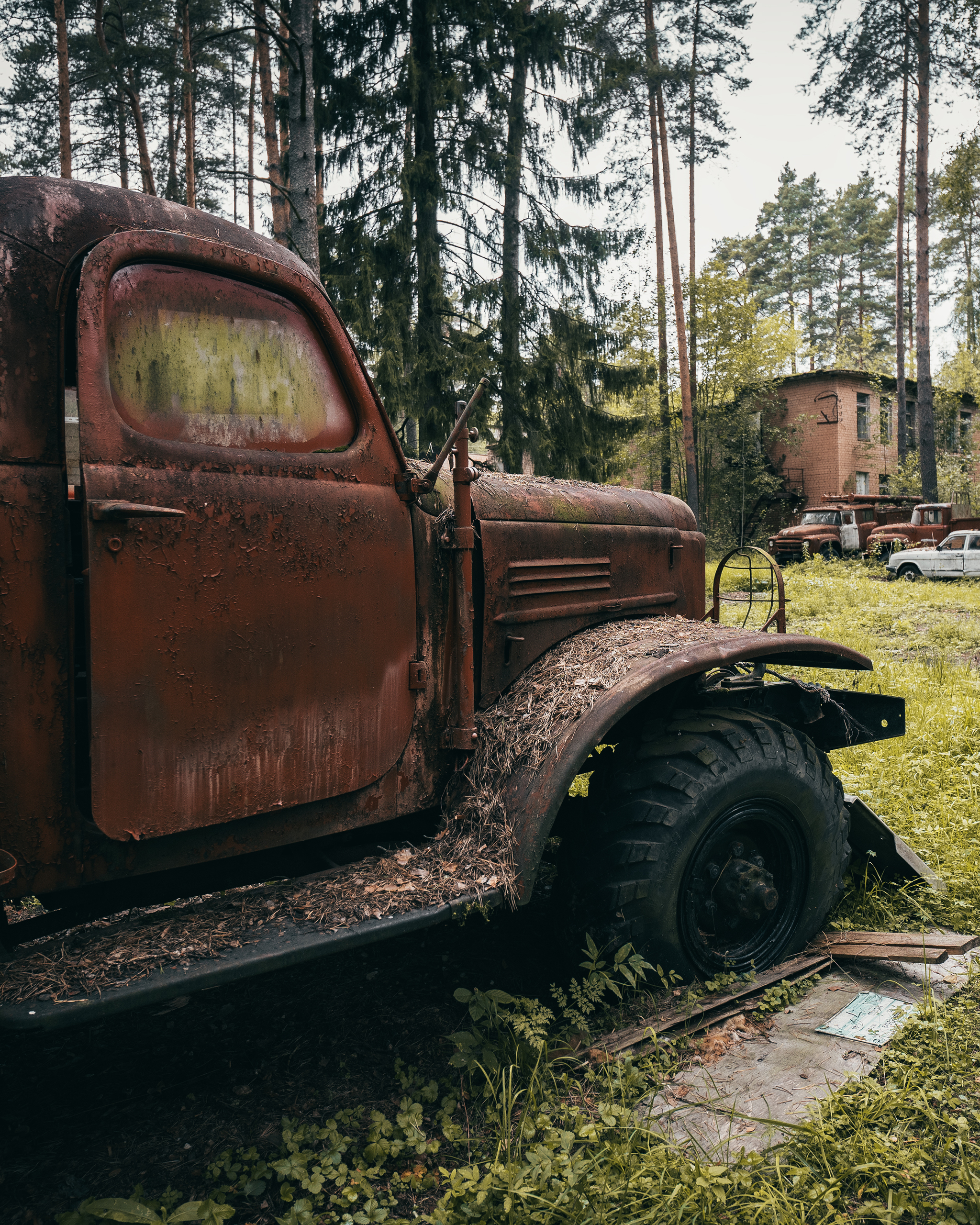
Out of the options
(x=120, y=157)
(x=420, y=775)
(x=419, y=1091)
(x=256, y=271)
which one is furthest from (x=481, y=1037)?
(x=120, y=157)

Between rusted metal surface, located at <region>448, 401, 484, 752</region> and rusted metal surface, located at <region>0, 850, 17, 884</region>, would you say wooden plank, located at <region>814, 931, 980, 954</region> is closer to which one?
rusted metal surface, located at <region>448, 401, 484, 752</region>

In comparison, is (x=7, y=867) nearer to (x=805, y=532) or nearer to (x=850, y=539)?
(x=805, y=532)

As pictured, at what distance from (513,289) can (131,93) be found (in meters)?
7.23

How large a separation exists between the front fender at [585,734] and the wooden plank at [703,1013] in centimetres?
58

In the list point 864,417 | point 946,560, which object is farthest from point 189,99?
point 864,417

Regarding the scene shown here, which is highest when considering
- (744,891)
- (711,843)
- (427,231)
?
(427,231)

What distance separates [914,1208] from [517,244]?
13.4 meters

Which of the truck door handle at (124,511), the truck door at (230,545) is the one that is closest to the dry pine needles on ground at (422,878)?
the truck door at (230,545)

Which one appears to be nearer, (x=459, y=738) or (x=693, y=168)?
(x=459, y=738)

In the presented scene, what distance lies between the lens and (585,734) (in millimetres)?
2494

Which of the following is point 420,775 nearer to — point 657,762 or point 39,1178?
point 657,762

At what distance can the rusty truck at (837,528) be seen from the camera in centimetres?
2069

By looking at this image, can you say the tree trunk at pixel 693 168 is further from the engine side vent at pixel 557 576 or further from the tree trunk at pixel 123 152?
the engine side vent at pixel 557 576

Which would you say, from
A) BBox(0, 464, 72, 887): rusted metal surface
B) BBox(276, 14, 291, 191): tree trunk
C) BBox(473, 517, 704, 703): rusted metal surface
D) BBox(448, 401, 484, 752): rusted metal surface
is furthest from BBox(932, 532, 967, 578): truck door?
BBox(0, 464, 72, 887): rusted metal surface
